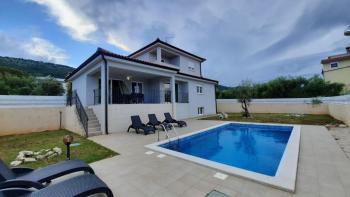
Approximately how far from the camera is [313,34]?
15.8 m

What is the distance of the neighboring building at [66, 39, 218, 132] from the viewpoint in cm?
1018

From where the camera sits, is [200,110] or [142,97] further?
[200,110]

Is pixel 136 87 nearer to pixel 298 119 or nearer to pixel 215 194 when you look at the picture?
pixel 215 194

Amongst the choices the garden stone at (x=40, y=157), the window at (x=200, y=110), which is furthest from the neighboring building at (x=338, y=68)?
the garden stone at (x=40, y=157)

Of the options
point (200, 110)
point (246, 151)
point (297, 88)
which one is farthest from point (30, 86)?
point (297, 88)

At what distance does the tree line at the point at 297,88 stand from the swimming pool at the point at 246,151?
39.4 ft

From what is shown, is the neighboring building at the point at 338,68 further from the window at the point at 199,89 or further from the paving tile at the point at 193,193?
the paving tile at the point at 193,193

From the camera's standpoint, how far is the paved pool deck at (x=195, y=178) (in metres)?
3.25

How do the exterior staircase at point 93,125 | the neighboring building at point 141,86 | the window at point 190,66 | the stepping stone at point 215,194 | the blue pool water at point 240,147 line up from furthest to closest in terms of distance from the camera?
the window at point 190,66 → the neighboring building at point 141,86 → the exterior staircase at point 93,125 → the blue pool water at point 240,147 → the stepping stone at point 215,194

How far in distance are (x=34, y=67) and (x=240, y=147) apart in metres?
49.4

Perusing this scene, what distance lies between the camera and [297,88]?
2480 cm

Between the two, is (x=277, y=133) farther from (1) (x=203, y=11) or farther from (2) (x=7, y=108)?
(2) (x=7, y=108)

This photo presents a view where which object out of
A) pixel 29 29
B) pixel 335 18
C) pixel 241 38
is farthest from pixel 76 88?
pixel 335 18

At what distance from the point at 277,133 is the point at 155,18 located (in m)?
13.0
